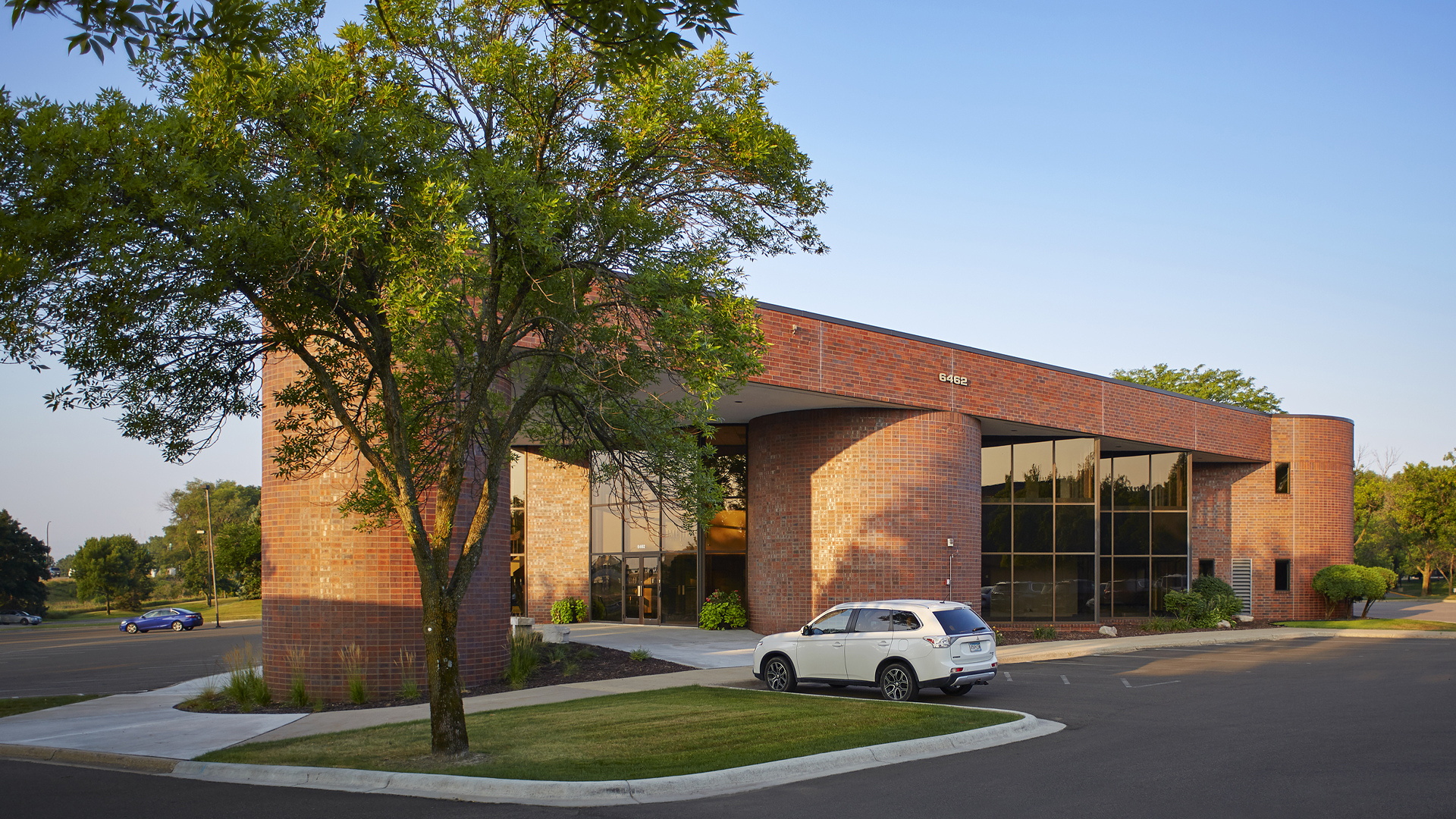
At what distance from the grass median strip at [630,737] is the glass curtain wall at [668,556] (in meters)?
14.3

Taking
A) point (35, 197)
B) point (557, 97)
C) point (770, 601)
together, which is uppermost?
point (557, 97)

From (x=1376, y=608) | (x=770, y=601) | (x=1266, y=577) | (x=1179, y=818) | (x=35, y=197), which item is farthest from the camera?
(x=1376, y=608)

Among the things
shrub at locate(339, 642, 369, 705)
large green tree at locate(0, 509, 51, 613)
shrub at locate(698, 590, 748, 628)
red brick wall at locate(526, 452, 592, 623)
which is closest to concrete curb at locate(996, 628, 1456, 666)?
shrub at locate(698, 590, 748, 628)

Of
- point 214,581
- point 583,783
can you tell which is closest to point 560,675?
point 583,783

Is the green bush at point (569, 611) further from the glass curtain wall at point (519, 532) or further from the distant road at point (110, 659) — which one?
the distant road at point (110, 659)

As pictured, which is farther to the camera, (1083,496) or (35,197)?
(1083,496)

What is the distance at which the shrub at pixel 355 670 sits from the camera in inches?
635

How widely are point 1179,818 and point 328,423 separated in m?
13.7

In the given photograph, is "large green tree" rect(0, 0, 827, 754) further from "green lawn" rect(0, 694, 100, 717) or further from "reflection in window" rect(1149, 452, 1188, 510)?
"reflection in window" rect(1149, 452, 1188, 510)

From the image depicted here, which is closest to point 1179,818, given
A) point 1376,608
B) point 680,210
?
point 680,210

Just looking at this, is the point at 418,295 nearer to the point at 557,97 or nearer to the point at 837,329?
the point at 557,97

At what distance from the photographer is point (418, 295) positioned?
9266 millimetres

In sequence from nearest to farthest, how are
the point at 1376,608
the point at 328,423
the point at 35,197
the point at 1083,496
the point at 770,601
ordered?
1. the point at 35,197
2. the point at 328,423
3. the point at 770,601
4. the point at 1083,496
5. the point at 1376,608

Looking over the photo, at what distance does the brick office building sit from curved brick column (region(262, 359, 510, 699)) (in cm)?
4
